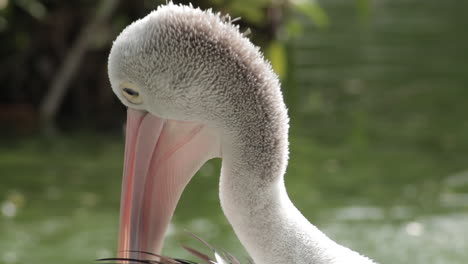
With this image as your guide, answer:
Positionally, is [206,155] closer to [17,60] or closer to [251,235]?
[251,235]

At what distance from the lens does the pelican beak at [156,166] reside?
2.50 metres

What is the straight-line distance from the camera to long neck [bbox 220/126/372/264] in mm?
2393

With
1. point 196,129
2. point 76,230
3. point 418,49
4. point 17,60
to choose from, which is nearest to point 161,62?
point 196,129

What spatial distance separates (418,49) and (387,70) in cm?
149

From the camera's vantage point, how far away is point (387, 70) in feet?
33.1

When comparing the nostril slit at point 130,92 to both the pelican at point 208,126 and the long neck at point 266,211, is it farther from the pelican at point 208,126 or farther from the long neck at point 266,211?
the long neck at point 266,211

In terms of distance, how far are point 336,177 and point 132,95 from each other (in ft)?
14.6

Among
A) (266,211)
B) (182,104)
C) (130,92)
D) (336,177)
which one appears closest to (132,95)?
(130,92)

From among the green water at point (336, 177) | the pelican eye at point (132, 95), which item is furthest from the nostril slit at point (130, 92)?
the green water at point (336, 177)

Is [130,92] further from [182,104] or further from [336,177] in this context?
[336,177]

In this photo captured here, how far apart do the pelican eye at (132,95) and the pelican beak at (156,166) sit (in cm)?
4

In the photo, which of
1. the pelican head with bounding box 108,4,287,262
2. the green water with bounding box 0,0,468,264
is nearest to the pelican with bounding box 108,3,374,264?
the pelican head with bounding box 108,4,287,262

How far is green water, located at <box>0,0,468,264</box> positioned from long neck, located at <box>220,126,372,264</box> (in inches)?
118

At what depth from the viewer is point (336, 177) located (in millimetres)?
6793
